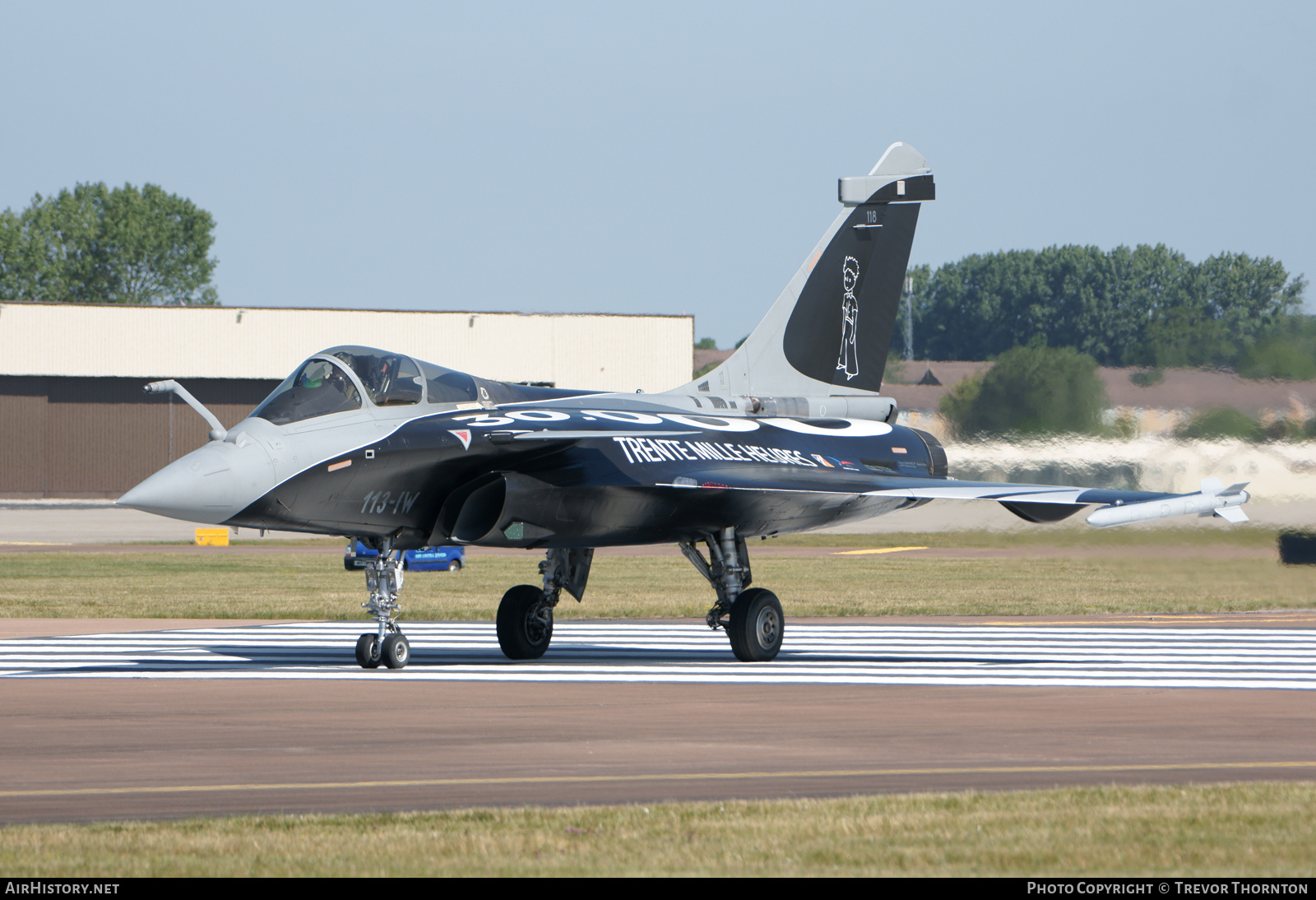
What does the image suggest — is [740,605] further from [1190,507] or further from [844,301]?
[844,301]

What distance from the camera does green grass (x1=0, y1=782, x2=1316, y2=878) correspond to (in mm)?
7422

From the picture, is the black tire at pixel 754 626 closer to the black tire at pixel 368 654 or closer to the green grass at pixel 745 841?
the black tire at pixel 368 654

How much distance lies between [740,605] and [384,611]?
3864 mm

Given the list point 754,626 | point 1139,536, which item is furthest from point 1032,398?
point 754,626

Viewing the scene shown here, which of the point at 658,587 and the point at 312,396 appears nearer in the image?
the point at 312,396

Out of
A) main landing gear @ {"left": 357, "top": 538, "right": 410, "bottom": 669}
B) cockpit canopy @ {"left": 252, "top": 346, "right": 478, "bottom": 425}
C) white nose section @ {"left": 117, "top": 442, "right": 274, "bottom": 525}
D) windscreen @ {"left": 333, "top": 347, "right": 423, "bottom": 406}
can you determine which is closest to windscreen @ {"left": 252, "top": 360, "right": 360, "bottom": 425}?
cockpit canopy @ {"left": 252, "top": 346, "right": 478, "bottom": 425}

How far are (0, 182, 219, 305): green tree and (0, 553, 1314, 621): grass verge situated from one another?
76356mm

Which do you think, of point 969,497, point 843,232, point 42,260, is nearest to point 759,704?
point 969,497

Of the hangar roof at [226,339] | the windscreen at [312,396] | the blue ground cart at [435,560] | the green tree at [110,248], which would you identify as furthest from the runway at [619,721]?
the green tree at [110,248]

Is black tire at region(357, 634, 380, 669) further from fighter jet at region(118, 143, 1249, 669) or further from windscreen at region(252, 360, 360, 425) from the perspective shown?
windscreen at region(252, 360, 360, 425)

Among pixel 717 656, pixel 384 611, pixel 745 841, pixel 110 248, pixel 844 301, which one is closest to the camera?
pixel 745 841

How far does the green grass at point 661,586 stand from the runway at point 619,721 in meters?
3.94

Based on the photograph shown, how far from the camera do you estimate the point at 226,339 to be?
62.2m

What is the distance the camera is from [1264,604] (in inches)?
1052
